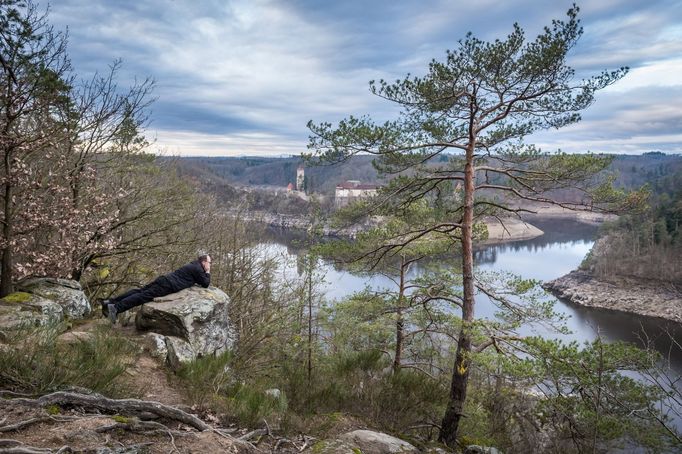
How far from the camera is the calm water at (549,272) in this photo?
20544 mm

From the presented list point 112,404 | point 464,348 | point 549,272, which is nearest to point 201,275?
point 112,404

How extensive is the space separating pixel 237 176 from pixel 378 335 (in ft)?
611

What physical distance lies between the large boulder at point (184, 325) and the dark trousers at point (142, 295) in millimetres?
146

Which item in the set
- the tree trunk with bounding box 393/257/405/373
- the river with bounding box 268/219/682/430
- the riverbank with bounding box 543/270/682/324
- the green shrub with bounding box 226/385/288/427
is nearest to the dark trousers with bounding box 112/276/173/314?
the green shrub with bounding box 226/385/288/427

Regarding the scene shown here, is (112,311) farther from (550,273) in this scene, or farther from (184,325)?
(550,273)

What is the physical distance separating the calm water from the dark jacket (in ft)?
8.23

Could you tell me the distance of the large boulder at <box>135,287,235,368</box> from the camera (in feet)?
18.6

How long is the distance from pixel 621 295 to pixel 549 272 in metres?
7.65

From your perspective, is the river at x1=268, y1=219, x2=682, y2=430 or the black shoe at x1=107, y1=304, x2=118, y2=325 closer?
the black shoe at x1=107, y1=304, x2=118, y2=325

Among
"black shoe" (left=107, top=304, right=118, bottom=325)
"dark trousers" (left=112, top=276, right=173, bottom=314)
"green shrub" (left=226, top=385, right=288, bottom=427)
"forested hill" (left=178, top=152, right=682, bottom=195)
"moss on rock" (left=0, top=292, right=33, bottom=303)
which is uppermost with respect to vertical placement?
"forested hill" (left=178, top=152, right=682, bottom=195)

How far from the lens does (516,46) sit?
20.9ft

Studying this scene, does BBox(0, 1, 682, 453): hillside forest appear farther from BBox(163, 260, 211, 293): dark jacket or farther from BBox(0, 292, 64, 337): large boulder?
BBox(163, 260, 211, 293): dark jacket

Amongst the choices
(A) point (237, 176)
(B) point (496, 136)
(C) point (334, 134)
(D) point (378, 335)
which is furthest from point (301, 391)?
(A) point (237, 176)

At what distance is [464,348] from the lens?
6.73 m
